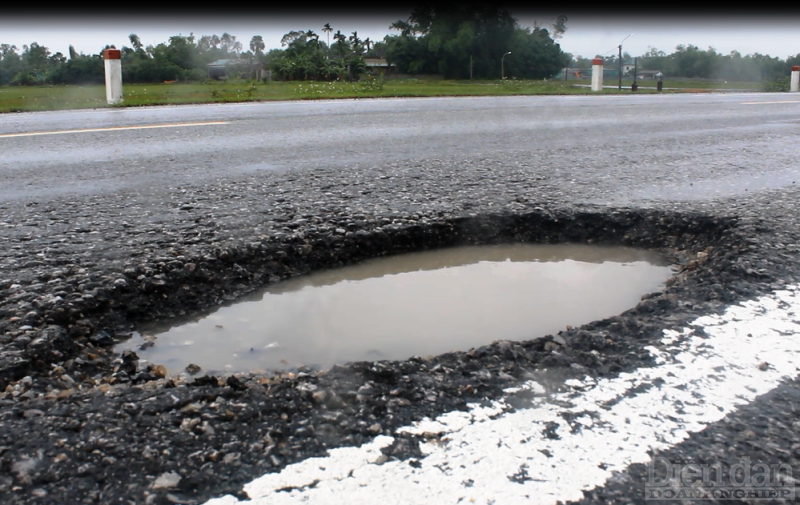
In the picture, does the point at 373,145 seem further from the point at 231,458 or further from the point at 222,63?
the point at 222,63

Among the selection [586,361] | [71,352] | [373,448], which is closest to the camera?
[373,448]

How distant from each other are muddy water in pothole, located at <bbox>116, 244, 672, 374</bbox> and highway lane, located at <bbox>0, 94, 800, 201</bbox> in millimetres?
1013

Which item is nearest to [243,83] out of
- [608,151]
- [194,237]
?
[608,151]

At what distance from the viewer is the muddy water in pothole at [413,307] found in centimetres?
204

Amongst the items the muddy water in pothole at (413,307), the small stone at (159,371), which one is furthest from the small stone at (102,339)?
the small stone at (159,371)

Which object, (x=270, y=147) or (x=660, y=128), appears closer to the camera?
(x=270, y=147)

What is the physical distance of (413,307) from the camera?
2430 millimetres

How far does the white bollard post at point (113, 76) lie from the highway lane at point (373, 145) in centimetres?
326

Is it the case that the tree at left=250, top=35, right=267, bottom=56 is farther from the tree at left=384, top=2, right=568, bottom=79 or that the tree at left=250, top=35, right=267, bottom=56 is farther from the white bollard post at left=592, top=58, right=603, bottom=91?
the tree at left=384, top=2, right=568, bottom=79

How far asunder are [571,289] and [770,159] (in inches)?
129

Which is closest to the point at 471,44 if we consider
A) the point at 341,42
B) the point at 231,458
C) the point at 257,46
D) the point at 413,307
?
the point at 341,42

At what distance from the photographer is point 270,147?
5.44 meters

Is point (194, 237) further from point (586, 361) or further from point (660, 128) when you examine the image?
point (660, 128)

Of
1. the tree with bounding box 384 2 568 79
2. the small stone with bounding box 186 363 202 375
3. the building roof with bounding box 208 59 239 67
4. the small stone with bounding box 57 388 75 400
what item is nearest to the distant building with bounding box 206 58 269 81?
the building roof with bounding box 208 59 239 67
